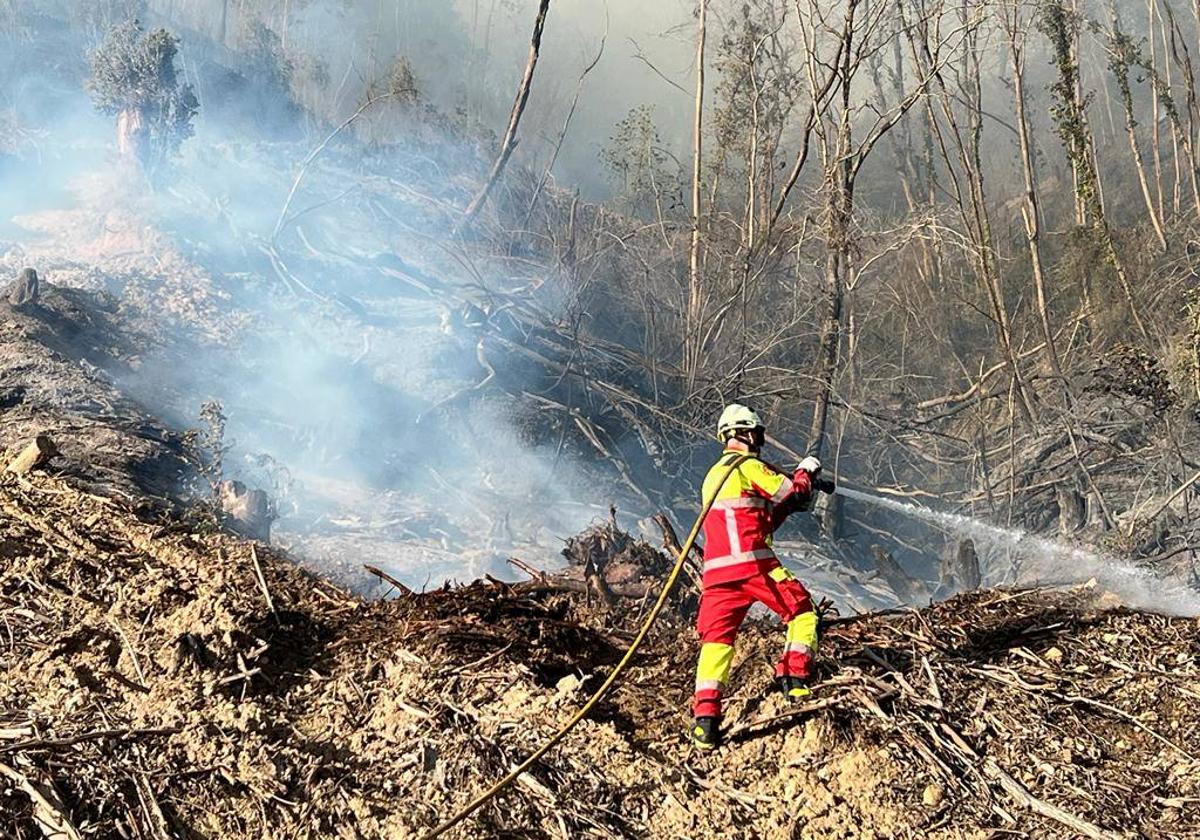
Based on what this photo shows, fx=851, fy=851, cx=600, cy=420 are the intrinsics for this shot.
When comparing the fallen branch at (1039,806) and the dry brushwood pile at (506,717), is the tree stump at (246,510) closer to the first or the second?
the dry brushwood pile at (506,717)

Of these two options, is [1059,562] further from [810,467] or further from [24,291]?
[24,291]

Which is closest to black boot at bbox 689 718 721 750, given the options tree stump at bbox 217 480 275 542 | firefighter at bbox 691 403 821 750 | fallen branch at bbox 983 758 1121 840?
firefighter at bbox 691 403 821 750

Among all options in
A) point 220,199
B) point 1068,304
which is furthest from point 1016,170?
point 220,199

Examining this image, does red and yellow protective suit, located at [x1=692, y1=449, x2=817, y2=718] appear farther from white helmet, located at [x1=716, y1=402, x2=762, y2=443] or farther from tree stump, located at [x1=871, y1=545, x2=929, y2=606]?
tree stump, located at [x1=871, y1=545, x2=929, y2=606]

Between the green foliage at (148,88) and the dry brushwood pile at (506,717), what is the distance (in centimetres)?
1218

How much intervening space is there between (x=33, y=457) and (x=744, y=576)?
438 centimetres

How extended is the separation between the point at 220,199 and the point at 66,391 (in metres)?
7.27

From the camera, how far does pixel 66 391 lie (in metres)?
8.01

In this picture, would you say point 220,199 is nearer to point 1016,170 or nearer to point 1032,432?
point 1032,432

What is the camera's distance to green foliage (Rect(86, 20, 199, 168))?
14406 mm

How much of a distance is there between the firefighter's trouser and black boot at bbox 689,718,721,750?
2cm

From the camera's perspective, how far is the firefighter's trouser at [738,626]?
3.48 metres

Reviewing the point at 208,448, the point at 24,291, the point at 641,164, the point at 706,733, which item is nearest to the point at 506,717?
the point at 706,733

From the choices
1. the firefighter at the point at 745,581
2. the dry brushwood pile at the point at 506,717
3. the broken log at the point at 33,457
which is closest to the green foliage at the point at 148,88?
the broken log at the point at 33,457
